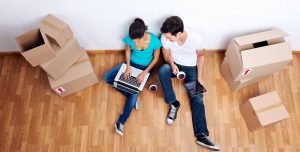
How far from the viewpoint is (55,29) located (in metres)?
2.17

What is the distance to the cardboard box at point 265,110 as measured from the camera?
7.45 ft

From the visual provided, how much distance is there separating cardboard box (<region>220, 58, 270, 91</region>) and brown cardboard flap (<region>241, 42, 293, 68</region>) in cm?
25

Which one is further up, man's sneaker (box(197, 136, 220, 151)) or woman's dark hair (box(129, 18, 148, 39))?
woman's dark hair (box(129, 18, 148, 39))

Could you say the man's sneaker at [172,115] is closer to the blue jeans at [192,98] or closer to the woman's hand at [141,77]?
the blue jeans at [192,98]

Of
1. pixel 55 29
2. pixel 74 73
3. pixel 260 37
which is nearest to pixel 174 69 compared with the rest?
pixel 260 37

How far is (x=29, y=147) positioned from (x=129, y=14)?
1.32m

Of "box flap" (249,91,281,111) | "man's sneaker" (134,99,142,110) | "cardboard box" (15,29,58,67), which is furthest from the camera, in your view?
"man's sneaker" (134,99,142,110)

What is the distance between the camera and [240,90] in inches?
103

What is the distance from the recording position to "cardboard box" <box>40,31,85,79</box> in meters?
2.24

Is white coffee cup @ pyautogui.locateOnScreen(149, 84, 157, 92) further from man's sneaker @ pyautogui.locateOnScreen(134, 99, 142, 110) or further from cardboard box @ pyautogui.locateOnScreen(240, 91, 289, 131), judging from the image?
cardboard box @ pyautogui.locateOnScreen(240, 91, 289, 131)

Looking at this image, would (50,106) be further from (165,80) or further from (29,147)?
(165,80)

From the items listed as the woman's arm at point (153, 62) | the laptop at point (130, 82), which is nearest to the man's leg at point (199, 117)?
the woman's arm at point (153, 62)

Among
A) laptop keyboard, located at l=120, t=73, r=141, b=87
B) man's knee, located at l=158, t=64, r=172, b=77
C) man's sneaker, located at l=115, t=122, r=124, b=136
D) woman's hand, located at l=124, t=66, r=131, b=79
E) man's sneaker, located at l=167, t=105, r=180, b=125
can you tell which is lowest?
man's sneaker, located at l=115, t=122, r=124, b=136

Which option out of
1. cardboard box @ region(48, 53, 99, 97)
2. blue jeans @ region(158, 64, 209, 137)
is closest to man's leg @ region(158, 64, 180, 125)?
blue jeans @ region(158, 64, 209, 137)
